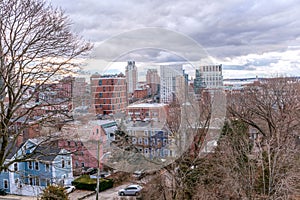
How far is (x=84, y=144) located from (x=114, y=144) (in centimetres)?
39

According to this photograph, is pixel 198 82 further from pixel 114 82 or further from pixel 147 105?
pixel 114 82

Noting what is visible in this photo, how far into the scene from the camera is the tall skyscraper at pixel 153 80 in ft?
9.82

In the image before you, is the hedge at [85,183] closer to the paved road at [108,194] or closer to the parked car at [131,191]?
the paved road at [108,194]

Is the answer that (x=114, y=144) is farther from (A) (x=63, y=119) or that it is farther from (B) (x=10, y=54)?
(B) (x=10, y=54)

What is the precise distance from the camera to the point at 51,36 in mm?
3131

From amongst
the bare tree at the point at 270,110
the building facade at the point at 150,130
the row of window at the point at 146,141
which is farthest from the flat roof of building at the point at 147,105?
the bare tree at the point at 270,110

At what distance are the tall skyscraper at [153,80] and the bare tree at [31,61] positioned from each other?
0.87 meters

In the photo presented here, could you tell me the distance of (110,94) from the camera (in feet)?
9.34

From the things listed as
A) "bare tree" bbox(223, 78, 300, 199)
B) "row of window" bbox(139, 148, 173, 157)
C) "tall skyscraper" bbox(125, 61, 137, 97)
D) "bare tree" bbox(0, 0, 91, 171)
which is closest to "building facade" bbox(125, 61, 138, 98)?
"tall skyscraper" bbox(125, 61, 137, 97)

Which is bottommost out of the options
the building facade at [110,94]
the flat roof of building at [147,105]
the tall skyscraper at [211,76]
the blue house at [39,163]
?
the blue house at [39,163]

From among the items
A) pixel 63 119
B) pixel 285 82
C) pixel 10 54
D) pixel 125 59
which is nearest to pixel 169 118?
pixel 125 59

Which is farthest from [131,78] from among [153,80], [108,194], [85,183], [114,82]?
[85,183]

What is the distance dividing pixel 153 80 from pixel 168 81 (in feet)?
Answer: 1.10

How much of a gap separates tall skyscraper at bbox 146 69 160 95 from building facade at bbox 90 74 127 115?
11.9 inches
